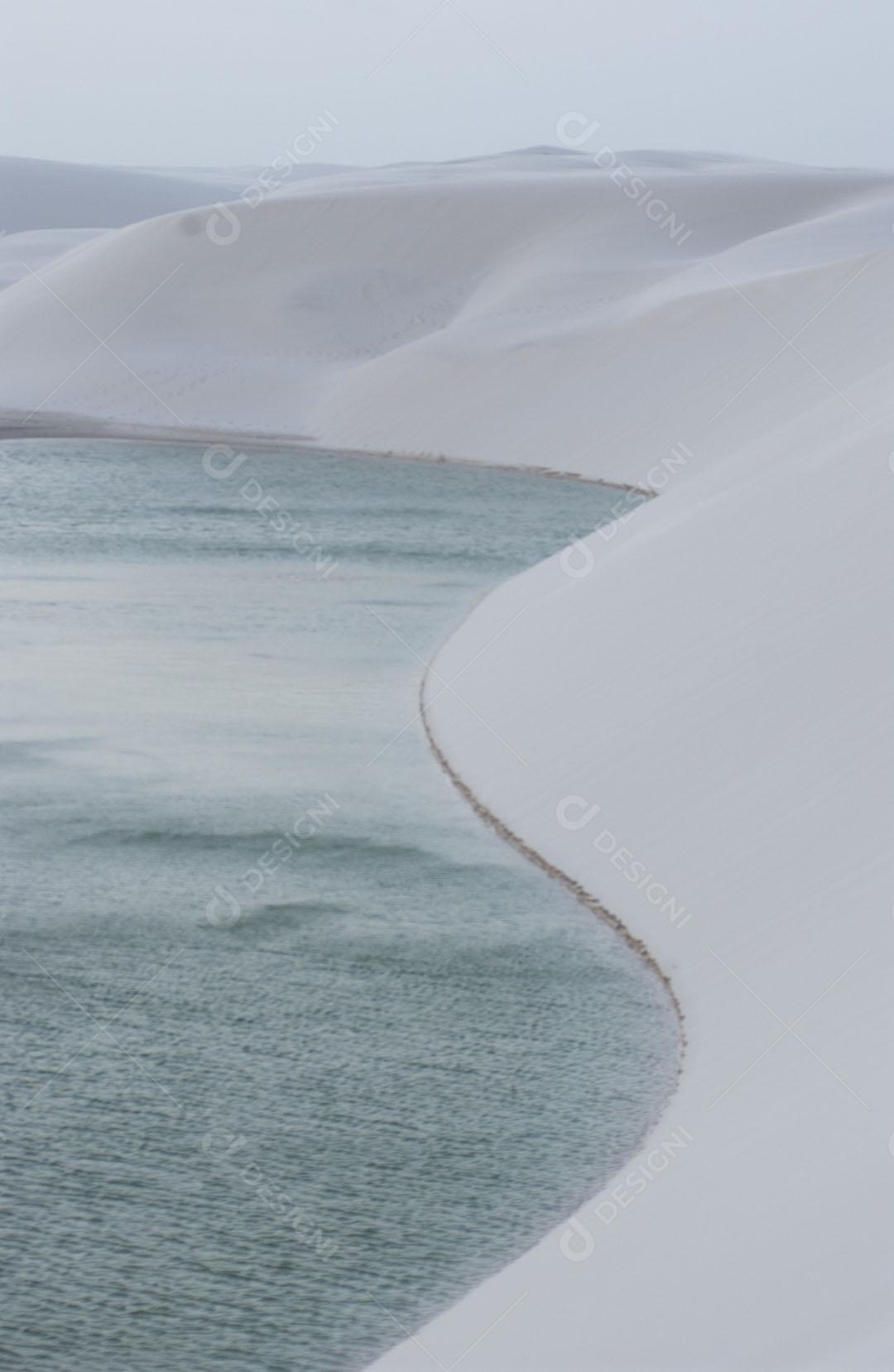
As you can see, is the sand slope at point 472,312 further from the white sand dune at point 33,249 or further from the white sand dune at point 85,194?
the white sand dune at point 85,194

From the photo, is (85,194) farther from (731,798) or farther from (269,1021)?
(269,1021)

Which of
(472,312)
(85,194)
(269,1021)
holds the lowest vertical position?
(85,194)

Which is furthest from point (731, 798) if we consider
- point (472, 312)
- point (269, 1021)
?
point (472, 312)

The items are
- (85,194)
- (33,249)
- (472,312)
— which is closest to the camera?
(472,312)

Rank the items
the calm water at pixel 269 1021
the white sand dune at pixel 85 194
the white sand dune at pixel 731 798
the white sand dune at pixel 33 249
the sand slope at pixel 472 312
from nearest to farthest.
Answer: the white sand dune at pixel 731 798, the calm water at pixel 269 1021, the sand slope at pixel 472 312, the white sand dune at pixel 33 249, the white sand dune at pixel 85 194

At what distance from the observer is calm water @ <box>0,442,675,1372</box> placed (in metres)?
4.96

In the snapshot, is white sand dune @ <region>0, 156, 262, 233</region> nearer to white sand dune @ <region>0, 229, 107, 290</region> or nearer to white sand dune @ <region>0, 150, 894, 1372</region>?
white sand dune @ <region>0, 229, 107, 290</region>

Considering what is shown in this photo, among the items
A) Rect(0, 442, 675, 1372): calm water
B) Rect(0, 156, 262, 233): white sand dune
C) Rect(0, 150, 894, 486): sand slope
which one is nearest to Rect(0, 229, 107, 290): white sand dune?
Rect(0, 150, 894, 486): sand slope

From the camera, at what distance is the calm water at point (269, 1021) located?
496 cm

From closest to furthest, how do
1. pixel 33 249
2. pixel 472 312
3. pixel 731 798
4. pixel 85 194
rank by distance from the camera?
pixel 731 798 → pixel 472 312 → pixel 33 249 → pixel 85 194

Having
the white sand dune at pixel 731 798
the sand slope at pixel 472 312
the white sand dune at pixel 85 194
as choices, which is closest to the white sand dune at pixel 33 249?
the sand slope at pixel 472 312

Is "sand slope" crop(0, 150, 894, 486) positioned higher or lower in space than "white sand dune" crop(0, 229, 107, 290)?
higher

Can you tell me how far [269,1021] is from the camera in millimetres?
6707

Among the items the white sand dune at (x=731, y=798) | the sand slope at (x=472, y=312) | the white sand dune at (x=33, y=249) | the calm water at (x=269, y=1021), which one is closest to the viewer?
the white sand dune at (x=731, y=798)
